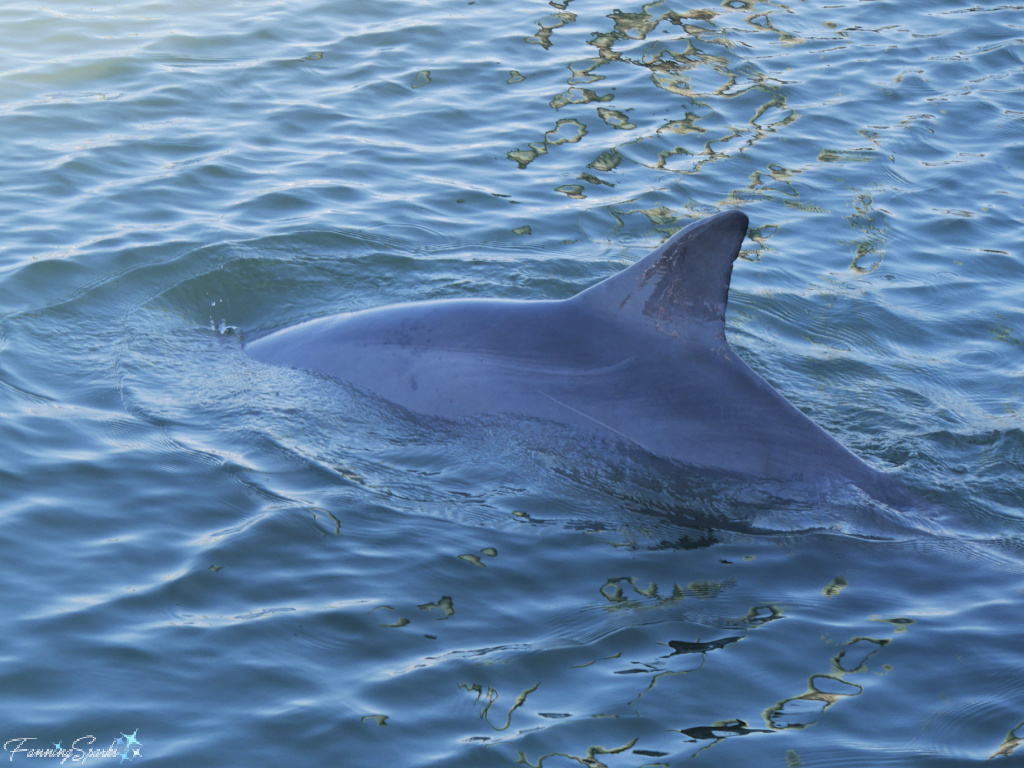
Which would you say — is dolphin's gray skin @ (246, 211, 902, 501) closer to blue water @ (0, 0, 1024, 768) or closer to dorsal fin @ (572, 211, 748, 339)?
dorsal fin @ (572, 211, 748, 339)

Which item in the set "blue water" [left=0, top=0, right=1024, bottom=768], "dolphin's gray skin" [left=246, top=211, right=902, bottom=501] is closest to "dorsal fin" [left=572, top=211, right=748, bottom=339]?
"dolphin's gray skin" [left=246, top=211, right=902, bottom=501]

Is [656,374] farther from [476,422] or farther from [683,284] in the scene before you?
[476,422]

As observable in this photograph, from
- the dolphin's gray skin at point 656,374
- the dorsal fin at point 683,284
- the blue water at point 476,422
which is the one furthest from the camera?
the dolphin's gray skin at point 656,374

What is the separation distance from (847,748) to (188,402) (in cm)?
527

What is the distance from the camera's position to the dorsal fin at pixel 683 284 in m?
6.56

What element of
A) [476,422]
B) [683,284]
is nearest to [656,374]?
[683,284]

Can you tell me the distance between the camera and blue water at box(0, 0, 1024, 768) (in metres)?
5.61

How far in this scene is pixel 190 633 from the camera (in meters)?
5.98

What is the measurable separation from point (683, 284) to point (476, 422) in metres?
1.72

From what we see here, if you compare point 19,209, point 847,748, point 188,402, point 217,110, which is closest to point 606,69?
point 217,110

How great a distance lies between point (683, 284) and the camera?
22.4 feet

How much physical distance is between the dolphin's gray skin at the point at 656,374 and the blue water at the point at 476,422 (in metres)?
0.23

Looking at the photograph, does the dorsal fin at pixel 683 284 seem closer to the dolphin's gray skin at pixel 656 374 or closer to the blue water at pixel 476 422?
the dolphin's gray skin at pixel 656 374

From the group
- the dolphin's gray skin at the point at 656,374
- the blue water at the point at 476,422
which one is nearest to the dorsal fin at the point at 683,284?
the dolphin's gray skin at the point at 656,374
